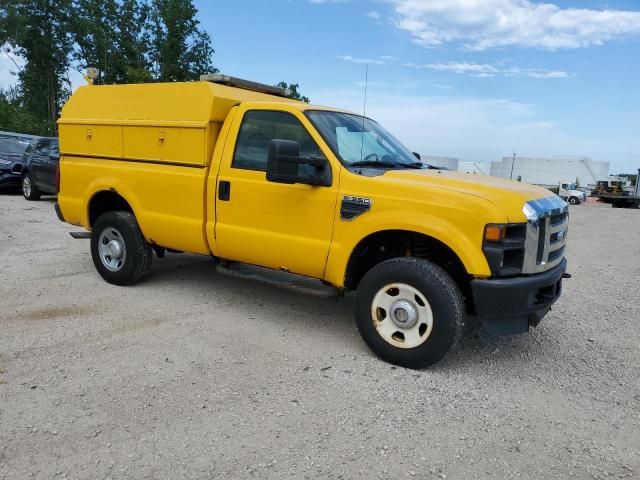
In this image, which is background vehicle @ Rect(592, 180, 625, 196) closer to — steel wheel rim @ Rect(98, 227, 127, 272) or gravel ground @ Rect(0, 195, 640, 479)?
gravel ground @ Rect(0, 195, 640, 479)

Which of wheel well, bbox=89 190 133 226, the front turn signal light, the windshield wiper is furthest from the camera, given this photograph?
wheel well, bbox=89 190 133 226

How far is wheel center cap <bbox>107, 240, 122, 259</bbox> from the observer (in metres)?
5.88

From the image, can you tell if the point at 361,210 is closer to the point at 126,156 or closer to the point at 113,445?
the point at 113,445

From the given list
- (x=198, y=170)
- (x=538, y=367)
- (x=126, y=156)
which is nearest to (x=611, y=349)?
(x=538, y=367)

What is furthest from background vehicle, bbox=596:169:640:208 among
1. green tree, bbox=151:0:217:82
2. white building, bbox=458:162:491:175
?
green tree, bbox=151:0:217:82

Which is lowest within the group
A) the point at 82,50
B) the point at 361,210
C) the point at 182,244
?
the point at 182,244

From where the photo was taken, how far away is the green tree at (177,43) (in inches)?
1399

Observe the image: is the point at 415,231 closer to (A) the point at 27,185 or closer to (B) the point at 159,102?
(B) the point at 159,102

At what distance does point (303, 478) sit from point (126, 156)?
4.15 m

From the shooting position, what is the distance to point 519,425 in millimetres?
3297

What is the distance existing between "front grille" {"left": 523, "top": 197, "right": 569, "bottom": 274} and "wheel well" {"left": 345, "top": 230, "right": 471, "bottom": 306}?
545 mm

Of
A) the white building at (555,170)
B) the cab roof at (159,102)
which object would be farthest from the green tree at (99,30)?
the white building at (555,170)

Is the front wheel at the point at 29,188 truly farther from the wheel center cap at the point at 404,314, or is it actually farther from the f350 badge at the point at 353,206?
the wheel center cap at the point at 404,314

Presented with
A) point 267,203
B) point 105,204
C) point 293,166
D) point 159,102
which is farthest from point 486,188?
point 105,204
